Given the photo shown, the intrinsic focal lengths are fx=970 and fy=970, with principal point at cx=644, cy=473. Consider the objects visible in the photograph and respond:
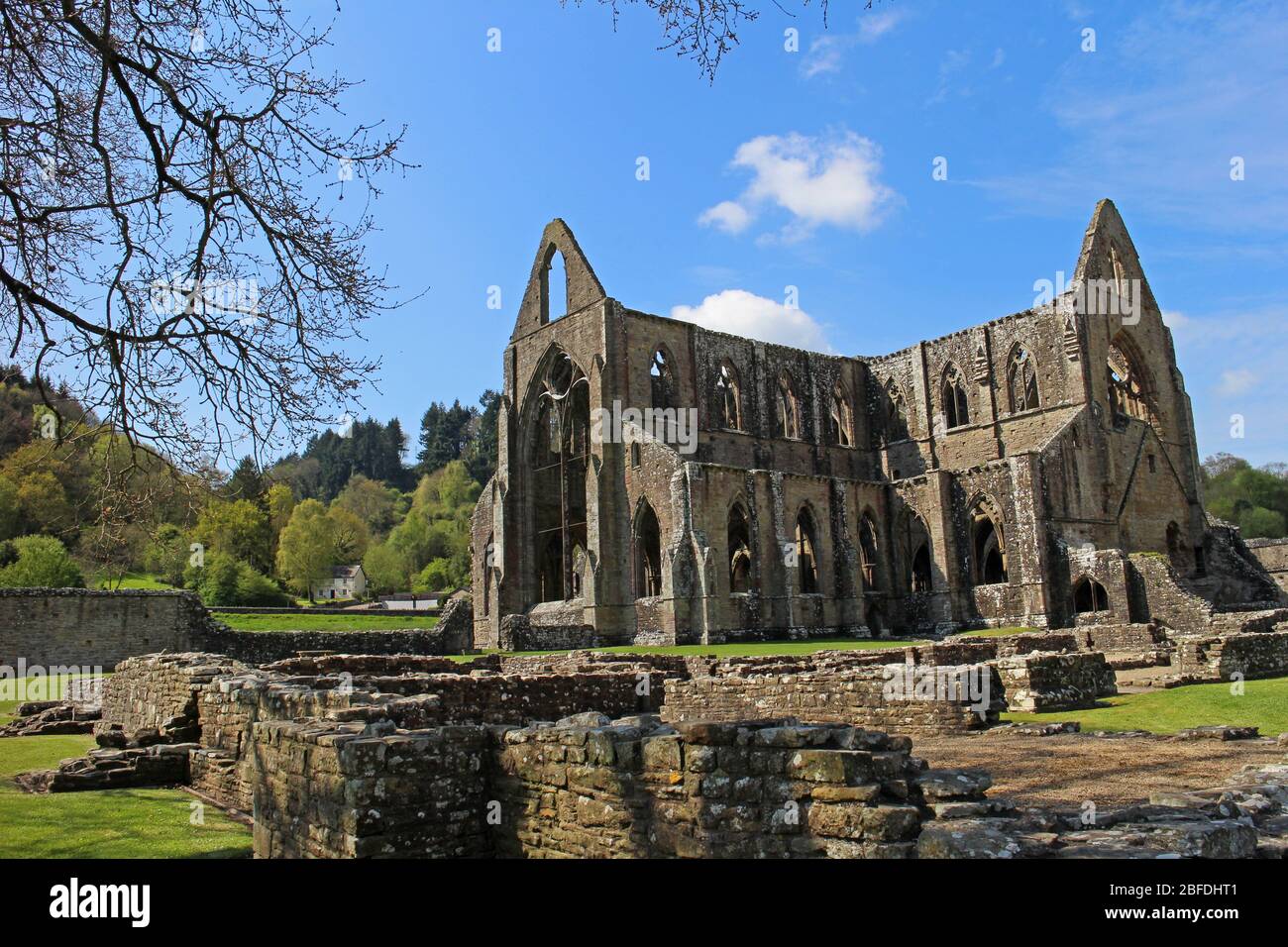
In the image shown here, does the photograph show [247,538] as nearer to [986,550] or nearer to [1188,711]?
[986,550]

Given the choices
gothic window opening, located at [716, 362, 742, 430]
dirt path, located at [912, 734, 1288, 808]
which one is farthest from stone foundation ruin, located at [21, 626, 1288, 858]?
gothic window opening, located at [716, 362, 742, 430]

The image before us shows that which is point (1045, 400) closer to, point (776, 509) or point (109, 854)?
point (776, 509)

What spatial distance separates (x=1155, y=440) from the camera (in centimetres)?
4181

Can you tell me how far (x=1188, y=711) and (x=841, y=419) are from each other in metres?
35.2

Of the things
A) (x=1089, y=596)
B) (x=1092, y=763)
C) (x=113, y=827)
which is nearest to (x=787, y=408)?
(x=1089, y=596)

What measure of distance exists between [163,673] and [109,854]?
7.18 m

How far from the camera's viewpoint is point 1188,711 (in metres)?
14.0

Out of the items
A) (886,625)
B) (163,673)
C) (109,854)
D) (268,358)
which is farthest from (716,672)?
(886,625)

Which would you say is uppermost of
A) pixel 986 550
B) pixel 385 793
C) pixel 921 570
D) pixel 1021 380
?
pixel 1021 380

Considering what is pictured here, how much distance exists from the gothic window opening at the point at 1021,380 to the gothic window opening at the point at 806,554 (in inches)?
437

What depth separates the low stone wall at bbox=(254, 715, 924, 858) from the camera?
16.7ft
